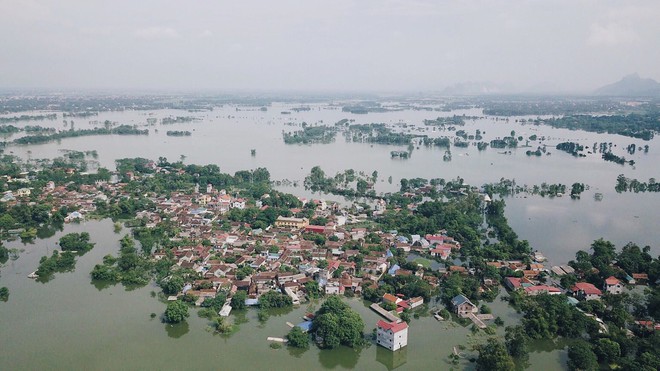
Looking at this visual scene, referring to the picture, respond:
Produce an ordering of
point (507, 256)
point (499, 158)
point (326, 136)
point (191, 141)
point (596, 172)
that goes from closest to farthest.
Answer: point (507, 256), point (596, 172), point (499, 158), point (191, 141), point (326, 136)

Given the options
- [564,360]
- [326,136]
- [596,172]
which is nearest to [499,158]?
[596,172]

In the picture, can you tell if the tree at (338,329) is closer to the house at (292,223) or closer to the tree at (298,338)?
the tree at (298,338)

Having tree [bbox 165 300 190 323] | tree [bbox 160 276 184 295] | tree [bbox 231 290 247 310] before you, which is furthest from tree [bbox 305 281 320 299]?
tree [bbox 160 276 184 295]

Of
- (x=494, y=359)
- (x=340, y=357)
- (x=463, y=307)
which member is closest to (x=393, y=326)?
(x=340, y=357)

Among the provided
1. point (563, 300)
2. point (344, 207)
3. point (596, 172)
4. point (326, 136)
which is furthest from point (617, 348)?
point (326, 136)

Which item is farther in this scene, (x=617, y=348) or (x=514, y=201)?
(x=514, y=201)

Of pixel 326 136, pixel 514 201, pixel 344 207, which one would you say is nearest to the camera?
pixel 344 207

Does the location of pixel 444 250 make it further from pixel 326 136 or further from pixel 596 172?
pixel 326 136

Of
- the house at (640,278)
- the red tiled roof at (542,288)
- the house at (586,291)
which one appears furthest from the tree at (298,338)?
the house at (640,278)
